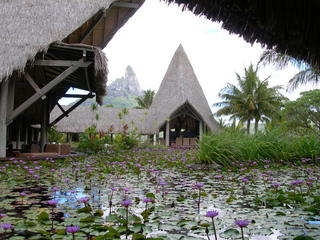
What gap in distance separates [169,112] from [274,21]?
1649 cm

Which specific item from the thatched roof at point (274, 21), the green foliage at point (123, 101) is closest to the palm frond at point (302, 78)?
the thatched roof at point (274, 21)

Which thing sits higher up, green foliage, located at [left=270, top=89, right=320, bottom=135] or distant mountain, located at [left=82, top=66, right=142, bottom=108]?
distant mountain, located at [left=82, top=66, right=142, bottom=108]

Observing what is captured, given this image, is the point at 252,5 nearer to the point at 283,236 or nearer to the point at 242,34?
the point at 242,34

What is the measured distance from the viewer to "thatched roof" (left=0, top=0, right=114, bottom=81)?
5.53 meters

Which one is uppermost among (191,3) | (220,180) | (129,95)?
(129,95)

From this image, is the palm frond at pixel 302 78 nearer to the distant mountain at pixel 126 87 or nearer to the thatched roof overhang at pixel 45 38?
the thatched roof overhang at pixel 45 38

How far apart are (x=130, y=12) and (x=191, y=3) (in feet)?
24.8

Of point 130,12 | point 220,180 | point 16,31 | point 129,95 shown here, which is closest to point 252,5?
point 220,180

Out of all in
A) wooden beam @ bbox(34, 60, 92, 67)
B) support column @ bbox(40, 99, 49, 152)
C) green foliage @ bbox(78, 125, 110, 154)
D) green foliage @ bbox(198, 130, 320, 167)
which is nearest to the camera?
green foliage @ bbox(198, 130, 320, 167)

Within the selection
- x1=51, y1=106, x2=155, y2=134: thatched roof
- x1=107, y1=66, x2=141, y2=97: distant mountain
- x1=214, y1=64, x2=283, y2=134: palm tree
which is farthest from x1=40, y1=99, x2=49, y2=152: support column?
x1=107, y1=66, x2=141, y2=97: distant mountain

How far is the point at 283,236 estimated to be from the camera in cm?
155

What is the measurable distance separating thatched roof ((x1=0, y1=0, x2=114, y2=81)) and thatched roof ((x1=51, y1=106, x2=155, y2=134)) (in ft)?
41.4

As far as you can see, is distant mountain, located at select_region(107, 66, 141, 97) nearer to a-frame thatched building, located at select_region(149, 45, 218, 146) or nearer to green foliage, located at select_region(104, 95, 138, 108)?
green foliage, located at select_region(104, 95, 138, 108)

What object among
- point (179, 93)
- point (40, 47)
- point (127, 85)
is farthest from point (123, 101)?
point (40, 47)
